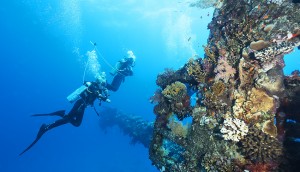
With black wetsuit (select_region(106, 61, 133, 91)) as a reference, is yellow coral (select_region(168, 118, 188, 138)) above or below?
below

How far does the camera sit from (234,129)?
5285mm

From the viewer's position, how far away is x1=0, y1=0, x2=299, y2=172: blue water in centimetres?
6366

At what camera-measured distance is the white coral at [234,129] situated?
5.21 meters

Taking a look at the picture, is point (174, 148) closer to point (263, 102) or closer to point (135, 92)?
point (263, 102)

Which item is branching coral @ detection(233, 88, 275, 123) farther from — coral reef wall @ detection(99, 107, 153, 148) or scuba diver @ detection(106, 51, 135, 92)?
coral reef wall @ detection(99, 107, 153, 148)

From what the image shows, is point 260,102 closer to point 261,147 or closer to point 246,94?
point 246,94

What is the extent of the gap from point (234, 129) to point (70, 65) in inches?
5471

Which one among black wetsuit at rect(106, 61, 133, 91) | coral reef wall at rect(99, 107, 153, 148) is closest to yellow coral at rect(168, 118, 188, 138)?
black wetsuit at rect(106, 61, 133, 91)

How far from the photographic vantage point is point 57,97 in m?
123

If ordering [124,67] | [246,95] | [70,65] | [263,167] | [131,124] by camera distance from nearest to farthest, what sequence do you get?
[263,167] < [246,95] < [124,67] < [131,124] < [70,65]

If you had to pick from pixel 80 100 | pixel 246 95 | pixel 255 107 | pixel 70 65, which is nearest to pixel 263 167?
pixel 255 107

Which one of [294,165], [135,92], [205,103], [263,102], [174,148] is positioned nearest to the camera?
[294,165]

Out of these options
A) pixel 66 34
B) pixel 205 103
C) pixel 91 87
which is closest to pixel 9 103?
pixel 66 34

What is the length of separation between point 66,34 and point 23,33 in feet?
55.7
